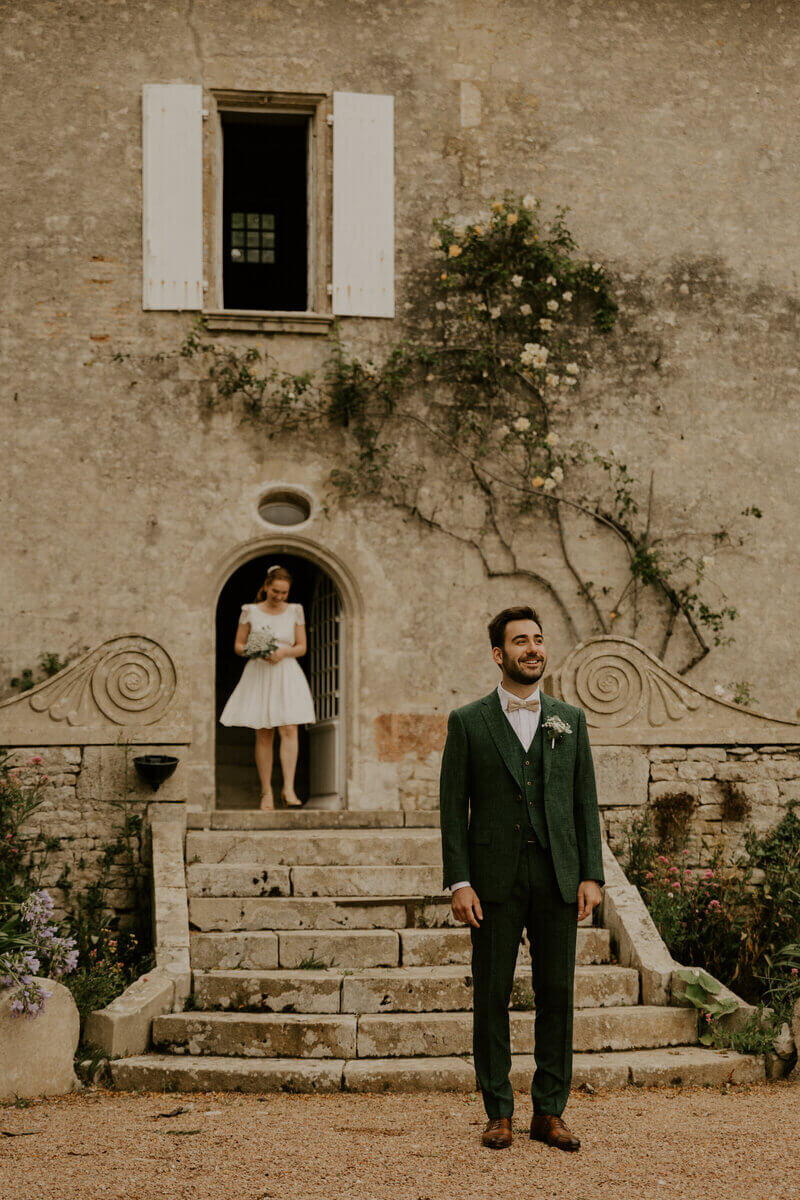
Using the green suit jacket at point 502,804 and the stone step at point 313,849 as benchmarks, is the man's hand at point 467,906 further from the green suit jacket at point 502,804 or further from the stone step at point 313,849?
the stone step at point 313,849

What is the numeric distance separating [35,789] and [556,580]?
4229mm

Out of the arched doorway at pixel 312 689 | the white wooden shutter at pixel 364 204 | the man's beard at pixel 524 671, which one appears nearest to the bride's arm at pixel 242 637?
the arched doorway at pixel 312 689

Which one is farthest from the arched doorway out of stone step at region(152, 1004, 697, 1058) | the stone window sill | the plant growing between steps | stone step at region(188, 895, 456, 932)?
the plant growing between steps

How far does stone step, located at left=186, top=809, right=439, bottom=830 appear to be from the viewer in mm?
8266

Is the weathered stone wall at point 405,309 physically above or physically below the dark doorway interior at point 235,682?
above

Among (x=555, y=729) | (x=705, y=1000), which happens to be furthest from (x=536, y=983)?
(x=705, y=1000)

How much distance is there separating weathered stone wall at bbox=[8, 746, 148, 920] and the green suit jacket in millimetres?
3956

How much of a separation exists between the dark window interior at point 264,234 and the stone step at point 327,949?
6.60 metres

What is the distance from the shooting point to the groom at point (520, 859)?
448cm

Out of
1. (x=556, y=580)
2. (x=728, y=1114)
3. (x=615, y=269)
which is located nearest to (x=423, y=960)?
(x=728, y=1114)

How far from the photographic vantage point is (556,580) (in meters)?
9.97

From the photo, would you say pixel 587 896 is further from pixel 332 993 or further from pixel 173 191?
pixel 173 191

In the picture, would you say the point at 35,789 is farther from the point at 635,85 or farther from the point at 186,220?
the point at 635,85

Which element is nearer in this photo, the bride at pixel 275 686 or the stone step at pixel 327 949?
the stone step at pixel 327 949
